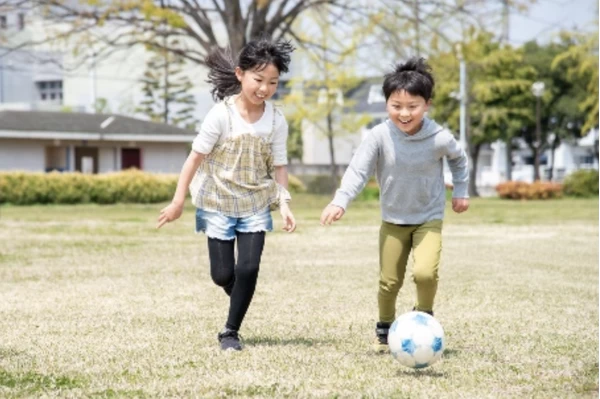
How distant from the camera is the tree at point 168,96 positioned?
5419 cm

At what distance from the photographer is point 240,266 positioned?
233 inches

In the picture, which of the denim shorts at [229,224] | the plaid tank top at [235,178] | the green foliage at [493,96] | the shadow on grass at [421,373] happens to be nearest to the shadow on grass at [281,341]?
the denim shorts at [229,224]

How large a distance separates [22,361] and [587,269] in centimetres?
854

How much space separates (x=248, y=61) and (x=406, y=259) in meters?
1.47

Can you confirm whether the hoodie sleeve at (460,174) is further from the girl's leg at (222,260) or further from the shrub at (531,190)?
the shrub at (531,190)

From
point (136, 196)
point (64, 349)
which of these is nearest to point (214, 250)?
point (64, 349)

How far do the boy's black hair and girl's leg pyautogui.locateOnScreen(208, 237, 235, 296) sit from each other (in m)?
1.26

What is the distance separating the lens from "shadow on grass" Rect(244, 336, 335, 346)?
245 inches

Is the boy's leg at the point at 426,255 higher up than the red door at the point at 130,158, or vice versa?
the red door at the point at 130,158

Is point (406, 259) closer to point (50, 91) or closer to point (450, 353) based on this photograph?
point (450, 353)

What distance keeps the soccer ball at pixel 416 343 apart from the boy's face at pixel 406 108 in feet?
3.70

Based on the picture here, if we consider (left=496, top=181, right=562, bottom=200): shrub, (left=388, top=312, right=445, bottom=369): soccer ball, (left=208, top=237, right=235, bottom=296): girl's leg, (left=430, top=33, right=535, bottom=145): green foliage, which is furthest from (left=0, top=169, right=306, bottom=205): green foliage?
(left=388, top=312, right=445, bottom=369): soccer ball

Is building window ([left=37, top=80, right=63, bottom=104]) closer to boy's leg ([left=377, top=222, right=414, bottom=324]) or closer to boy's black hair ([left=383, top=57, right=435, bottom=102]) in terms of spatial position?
boy's leg ([left=377, top=222, right=414, bottom=324])

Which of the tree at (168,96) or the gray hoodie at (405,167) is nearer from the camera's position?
the gray hoodie at (405,167)
